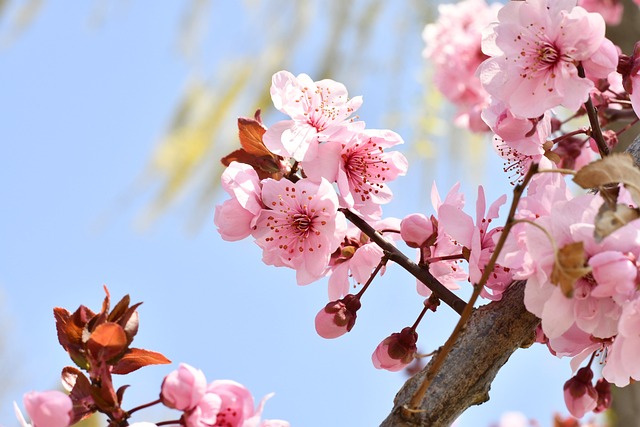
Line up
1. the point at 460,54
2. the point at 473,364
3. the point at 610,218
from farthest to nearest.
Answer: the point at 460,54, the point at 473,364, the point at 610,218

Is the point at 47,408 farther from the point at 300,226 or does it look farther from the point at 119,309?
the point at 300,226

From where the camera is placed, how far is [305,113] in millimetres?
642

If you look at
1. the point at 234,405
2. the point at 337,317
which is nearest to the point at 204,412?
the point at 234,405

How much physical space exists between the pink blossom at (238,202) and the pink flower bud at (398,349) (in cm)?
14

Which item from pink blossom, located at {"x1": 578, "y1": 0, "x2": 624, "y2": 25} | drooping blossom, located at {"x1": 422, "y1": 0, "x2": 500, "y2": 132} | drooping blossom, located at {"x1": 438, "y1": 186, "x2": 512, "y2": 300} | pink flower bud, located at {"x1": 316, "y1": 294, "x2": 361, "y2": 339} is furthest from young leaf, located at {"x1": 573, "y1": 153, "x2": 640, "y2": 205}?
pink blossom, located at {"x1": 578, "y1": 0, "x2": 624, "y2": 25}

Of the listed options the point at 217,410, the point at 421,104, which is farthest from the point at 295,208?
the point at 421,104

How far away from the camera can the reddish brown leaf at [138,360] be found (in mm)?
509

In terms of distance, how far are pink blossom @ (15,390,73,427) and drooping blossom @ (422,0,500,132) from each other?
36.9 inches

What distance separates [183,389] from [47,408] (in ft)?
0.25

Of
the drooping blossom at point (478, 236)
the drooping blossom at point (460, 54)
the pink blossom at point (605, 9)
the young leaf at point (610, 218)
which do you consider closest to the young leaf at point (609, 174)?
the young leaf at point (610, 218)

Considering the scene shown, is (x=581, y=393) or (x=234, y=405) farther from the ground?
(x=581, y=393)

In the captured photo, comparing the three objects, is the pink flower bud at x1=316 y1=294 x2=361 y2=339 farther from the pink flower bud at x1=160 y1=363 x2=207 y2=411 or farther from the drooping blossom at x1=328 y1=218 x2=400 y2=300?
the pink flower bud at x1=160 y1=363 x2=207 y2=411

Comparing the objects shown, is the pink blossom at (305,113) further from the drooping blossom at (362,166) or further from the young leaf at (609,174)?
the young leaf at (609,174)

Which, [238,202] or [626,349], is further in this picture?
[238,202]
